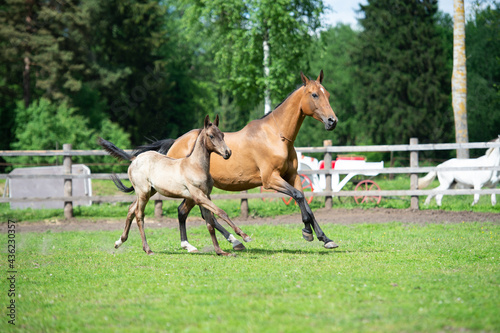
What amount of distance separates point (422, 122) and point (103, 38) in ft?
75.3

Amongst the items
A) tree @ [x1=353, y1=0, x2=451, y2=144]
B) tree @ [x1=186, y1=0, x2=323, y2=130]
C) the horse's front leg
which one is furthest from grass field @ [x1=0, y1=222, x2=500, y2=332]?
tree @ [x1=353, y1=0, x2=451, y2=144]

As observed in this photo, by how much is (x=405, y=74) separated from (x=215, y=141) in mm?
30898

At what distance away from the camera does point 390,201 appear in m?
14.7

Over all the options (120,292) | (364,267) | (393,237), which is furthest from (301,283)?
(393,237)

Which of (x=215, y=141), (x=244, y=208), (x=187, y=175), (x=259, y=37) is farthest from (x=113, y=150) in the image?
(x=259, y=37)

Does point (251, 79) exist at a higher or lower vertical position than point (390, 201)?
higher

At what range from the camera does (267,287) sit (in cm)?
515

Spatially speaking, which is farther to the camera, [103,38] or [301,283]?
[103,38]

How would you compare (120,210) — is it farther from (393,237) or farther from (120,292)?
(120,292)

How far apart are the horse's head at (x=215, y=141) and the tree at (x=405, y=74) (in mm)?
30004

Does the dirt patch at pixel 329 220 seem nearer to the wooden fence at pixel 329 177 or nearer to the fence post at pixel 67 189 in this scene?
the fence post at pixel 67 189

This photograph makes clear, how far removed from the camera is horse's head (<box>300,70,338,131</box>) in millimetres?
7617

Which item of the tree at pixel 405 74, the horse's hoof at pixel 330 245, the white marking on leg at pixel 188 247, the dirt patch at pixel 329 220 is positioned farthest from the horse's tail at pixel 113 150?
the tree at pixel 405 74

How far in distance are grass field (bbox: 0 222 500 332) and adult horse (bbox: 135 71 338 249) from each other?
0.82 m
